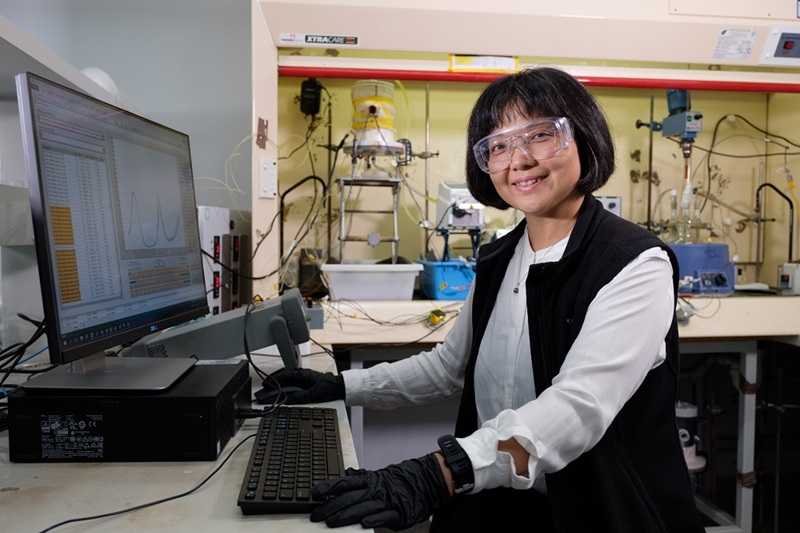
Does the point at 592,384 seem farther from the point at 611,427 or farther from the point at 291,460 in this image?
the point at 291,460

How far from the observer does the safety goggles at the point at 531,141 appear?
1098 mm

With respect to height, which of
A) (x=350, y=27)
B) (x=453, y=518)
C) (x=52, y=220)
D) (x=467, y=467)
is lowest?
(x=453, y=518)

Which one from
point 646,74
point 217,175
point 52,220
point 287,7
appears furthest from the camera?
point 217,175

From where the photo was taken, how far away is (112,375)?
2.88 ft

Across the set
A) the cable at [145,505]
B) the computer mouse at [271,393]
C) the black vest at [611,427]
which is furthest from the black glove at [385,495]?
the computer mouse at [271,393]

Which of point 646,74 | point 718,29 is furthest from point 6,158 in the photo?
point 718,29

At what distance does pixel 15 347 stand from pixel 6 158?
1.86 feet

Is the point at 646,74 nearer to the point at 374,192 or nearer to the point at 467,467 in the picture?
the point at 374,192

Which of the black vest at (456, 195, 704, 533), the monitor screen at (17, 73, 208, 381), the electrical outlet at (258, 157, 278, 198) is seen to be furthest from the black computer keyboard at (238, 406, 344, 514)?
the electrical outlet at (258, 157, 278, 198)

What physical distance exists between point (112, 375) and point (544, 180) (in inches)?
33.8

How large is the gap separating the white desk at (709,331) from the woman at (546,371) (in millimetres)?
803

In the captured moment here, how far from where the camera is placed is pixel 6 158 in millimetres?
1554

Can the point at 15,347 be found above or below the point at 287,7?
below

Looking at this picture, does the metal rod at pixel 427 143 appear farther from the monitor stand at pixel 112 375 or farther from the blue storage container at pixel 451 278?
the monitor stand at pixel 112 375
